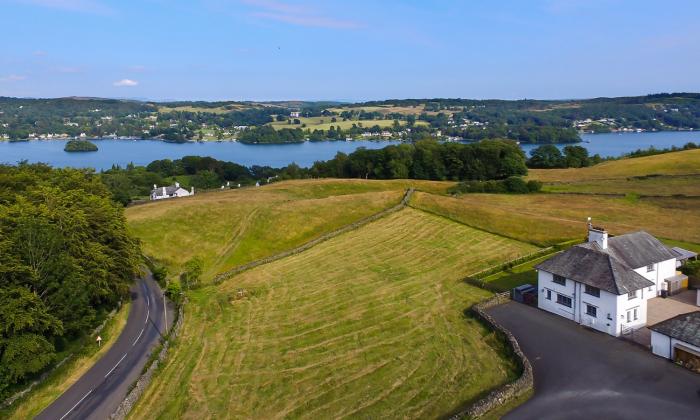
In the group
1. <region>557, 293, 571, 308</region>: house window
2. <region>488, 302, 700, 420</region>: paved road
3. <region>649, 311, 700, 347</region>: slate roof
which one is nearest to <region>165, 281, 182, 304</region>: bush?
<region>488, 302, 700, 420</region>: paved road

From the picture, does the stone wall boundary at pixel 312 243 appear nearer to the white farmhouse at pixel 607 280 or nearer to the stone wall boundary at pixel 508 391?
the white farmhouse at pixel 607 280

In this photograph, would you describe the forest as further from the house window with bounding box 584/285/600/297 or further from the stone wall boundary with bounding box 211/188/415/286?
the house window with bounding box 584/285/600/297

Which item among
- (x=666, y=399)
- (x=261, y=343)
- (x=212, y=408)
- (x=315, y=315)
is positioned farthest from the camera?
(x=315, y=315)

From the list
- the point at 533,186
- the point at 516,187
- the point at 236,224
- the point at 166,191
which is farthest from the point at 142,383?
the point at 166,191

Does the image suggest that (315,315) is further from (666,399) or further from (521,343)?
(666,399)

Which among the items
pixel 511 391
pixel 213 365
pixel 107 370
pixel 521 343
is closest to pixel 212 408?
pixel 213 365

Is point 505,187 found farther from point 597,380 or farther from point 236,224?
point 597,380

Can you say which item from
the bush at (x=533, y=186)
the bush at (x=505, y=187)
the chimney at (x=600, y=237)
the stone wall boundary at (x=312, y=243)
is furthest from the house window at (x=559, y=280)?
the bush at (x=533, y=186)
